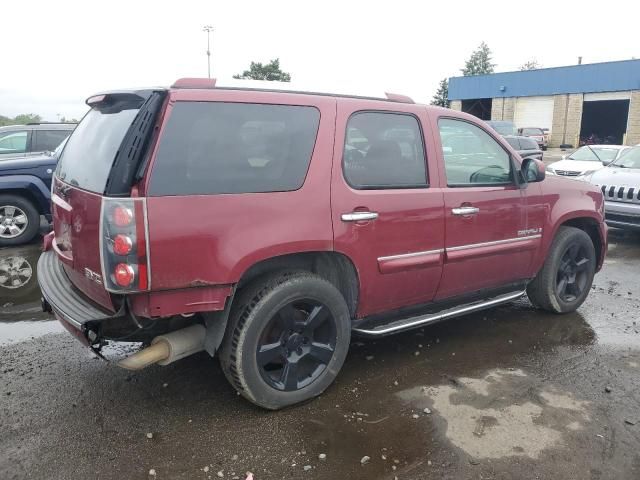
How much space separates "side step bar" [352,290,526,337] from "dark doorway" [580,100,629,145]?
36991 millimetres

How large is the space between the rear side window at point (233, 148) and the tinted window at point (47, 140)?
23.6ft

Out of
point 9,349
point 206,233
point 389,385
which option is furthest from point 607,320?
point 9,349

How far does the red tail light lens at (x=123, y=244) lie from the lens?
2.65 meters

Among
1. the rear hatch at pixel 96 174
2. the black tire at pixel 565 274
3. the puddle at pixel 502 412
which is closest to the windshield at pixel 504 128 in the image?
the black tire at pixel 565 274

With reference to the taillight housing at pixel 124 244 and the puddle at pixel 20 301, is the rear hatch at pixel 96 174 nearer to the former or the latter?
the taillight housing at pixel 124 244

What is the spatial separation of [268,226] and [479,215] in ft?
5.93

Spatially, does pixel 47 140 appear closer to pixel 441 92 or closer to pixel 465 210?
pixel 465 210

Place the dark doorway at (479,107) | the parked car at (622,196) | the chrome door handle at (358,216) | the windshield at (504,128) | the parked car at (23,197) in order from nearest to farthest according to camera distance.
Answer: the chrome door handle at (358,216), the parked car at (23,197), the parked car at (622,196), the windshield at (504,128), the dark doorway at (479,107)

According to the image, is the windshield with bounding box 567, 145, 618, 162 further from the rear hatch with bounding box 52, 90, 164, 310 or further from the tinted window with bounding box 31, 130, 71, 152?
the rear hatch with bounding box 52, 90, 164, 310

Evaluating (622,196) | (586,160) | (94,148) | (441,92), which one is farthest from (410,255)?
(441,92)

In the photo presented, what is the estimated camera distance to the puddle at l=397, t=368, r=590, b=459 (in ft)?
9.82

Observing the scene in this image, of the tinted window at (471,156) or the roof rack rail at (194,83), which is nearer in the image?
the roof rack rail at (194,83)

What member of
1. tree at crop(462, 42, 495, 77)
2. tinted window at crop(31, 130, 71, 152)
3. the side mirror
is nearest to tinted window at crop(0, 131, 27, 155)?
tinted window at crop(31, 130, 71, 152)

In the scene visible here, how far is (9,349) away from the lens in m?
4.23
